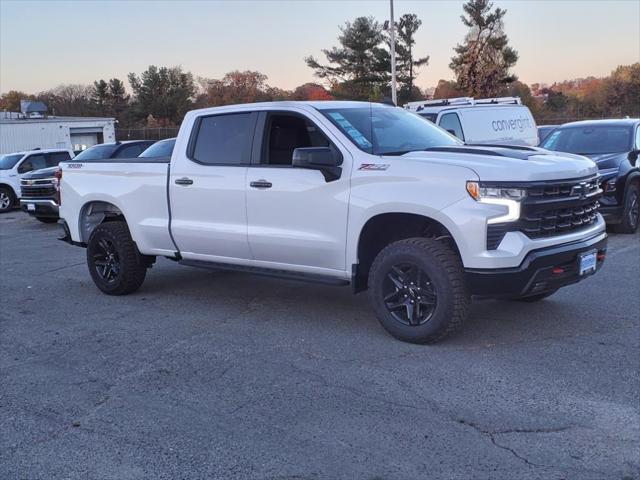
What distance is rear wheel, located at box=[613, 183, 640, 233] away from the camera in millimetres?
10922

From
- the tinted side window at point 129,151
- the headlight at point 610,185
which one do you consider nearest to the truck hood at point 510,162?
the headlight at point 610,185

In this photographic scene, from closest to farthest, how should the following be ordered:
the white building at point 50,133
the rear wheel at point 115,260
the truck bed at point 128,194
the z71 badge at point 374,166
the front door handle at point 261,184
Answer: the z71 badge at point 374,166 → the front door handle at point 261,184 → the truck bed at point 128,194 → the rear wheel at point 115,260 → the white building at point 50,133

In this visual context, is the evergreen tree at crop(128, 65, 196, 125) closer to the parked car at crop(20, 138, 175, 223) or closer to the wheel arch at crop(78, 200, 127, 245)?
the parked car at crop(20, 138, 175, 223)

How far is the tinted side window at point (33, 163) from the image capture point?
64.6ft

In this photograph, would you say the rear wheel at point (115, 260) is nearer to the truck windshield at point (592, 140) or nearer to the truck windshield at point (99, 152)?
the truck windshield at point (592, 140)

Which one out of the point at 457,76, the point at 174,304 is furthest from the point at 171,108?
the point at 174,304

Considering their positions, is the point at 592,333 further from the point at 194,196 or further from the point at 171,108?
the point at 171,108

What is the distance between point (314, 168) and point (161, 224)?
2078 millimetres

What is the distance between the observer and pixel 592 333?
5.83 metres

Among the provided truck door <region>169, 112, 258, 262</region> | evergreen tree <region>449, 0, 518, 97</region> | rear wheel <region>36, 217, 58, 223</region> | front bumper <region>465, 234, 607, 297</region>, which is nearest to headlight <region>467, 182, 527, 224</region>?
front bumper <region>465, 234, 607, 297</region>

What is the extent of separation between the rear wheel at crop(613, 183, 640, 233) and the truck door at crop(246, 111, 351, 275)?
6623mm

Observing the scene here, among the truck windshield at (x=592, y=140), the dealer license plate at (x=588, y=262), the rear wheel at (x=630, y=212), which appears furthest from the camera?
the truck windshield at (x=592, y=140)

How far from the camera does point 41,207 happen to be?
51.5 feet

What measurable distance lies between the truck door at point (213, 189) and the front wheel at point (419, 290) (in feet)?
4.92
